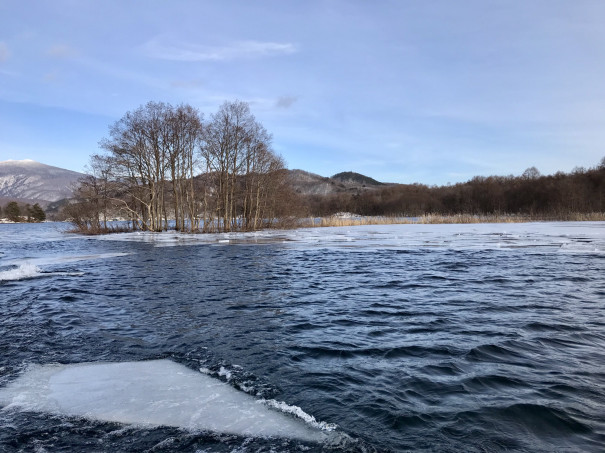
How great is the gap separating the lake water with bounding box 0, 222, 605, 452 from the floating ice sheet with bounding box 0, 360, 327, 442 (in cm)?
2

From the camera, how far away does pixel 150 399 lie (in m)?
3.56

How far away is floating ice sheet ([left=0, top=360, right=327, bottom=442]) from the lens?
308cm

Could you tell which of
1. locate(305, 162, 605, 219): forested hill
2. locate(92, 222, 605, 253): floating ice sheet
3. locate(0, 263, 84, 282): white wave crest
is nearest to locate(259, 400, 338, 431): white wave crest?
locate(0, 263, 84, 282): white wave crest

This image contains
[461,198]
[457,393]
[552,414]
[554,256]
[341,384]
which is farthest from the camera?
[461,198]

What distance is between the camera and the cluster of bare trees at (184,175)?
3525 cm

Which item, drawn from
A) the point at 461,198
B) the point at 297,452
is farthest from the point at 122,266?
the point at 461,198

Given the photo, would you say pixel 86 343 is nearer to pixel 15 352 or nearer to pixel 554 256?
pixel 15 352

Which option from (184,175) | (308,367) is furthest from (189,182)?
(308,367)

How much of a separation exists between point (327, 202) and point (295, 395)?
113325 mm

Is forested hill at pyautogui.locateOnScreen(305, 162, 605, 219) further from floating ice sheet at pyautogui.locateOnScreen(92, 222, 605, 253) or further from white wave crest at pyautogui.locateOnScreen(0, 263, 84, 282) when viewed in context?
white wave crest at pyautogui.locateOnScreen(0, 263, 84, 282)

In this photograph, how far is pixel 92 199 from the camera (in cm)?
3756

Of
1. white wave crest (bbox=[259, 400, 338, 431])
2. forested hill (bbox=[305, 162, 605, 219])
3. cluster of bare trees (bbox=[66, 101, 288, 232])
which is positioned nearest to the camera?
white wave crest (bbox=[259, 400, 338, 431])

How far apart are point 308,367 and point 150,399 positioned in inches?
68.5

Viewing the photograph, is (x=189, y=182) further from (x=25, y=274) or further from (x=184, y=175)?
(x=25, y=274)
